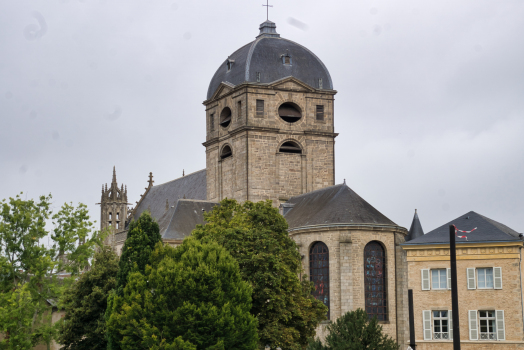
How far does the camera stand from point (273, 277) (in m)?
40.9

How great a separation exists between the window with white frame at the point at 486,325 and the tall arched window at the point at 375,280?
22.8ft

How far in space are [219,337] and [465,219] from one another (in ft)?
62.9

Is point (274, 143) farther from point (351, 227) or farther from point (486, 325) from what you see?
point (486, 325)

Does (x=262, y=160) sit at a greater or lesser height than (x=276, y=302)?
greater

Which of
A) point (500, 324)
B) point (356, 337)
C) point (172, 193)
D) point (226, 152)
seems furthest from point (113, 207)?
point (356, 337)

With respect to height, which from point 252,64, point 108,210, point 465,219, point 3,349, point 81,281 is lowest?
point 3,349

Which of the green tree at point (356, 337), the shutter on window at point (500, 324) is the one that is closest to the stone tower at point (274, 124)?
the shutter on window at point (500, 324)

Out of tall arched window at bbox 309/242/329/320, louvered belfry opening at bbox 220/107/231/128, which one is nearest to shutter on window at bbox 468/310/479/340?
tall arched window at bbox 309/242/329/320

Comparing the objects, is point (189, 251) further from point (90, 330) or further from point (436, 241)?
point (436, 241)

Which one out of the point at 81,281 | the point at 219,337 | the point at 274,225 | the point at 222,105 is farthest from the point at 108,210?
the point at 219,337

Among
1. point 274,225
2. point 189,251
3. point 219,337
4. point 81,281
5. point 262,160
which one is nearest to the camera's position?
point 219,337

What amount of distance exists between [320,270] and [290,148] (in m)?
13.1

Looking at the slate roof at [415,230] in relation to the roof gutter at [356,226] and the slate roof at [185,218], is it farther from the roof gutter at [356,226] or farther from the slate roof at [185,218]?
the slate roof at [185,218]

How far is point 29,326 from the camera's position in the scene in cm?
4528
